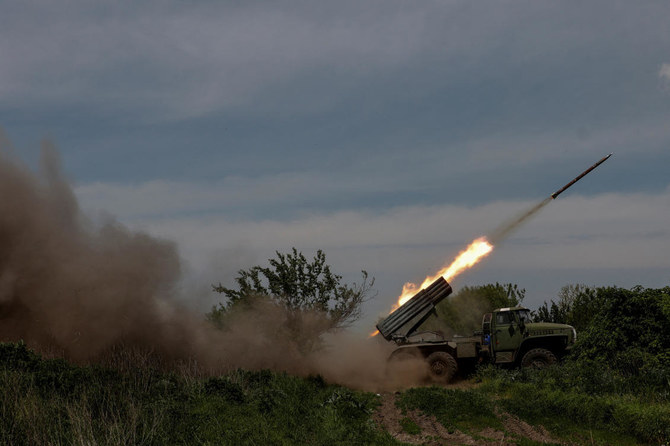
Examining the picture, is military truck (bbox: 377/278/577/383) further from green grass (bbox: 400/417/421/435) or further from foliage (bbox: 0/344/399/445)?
green grass (bbox: 400/417/421/435)

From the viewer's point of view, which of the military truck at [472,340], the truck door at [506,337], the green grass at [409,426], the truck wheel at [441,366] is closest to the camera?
the green grass at [409,426]

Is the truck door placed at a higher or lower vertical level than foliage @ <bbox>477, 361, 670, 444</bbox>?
higher

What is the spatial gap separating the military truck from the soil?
741 centimetres

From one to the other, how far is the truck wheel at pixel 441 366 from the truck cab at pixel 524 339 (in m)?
1.87

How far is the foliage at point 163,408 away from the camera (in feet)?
42.4

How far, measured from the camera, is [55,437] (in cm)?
1279

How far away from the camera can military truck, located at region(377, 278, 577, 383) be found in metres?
24.5

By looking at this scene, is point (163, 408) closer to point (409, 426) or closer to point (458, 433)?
point (409, 426)

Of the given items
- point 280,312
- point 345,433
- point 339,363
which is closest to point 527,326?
point 339,363

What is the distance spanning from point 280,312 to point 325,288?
2468 millimetres

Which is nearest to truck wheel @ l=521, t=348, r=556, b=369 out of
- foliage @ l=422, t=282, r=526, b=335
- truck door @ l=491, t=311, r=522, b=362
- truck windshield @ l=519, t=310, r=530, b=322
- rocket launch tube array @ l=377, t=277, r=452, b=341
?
truck door @ l=491, t=311, r=522, b=362

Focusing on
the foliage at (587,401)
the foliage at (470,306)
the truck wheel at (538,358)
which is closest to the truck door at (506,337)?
the truck wheel at (538,358)

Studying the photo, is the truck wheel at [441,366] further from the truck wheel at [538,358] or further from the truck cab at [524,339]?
the truck wheel at [538,358]

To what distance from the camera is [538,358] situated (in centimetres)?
2423
